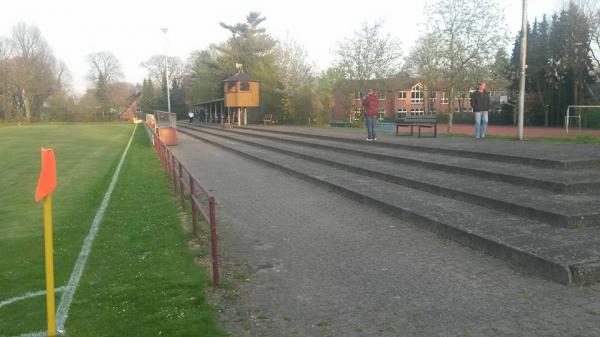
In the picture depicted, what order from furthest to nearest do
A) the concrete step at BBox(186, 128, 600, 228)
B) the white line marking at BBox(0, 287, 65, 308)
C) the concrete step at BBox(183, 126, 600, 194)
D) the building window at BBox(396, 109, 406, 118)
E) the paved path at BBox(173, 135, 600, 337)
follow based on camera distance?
1. the building window at BBox(396, 109, 406, 118)
2. the concrete step at BBox(183, 126, 600, 194)
3. the concrete step at BBox(186, 128, 600, 228)
4. the white line marking at BBox(0, 287, 65, 308)
5. the paved path at BBox(173, 135, 600, 337)

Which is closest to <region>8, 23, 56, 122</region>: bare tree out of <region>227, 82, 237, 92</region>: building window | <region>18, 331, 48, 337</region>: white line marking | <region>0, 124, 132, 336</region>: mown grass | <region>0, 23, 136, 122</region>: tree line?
<region>0, 23, 136, 122</region>: tree line

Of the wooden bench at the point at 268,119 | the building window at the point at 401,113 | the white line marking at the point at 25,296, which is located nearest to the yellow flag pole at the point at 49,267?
the white line marking at the point at 25,296

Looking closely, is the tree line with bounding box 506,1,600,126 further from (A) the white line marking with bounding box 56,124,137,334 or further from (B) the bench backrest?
(A) the white line marking with bounding box 56,124,137,334

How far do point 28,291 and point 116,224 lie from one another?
112 inches

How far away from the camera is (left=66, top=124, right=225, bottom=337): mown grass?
3.79 meters

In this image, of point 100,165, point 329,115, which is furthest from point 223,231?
point 329,115

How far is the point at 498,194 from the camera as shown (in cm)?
724

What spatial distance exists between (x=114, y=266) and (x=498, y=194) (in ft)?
18.8

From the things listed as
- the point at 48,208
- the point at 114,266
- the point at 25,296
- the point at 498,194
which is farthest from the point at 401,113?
the point at 48,208

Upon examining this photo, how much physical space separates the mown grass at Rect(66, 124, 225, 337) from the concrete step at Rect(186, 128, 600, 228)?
14.5 feet

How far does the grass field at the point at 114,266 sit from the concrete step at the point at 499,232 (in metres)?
3.27

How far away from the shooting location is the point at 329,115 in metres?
38.6

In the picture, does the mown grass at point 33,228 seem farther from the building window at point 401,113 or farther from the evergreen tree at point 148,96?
the evergreen tree at point 148,96

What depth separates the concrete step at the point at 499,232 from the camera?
4.51 meters
